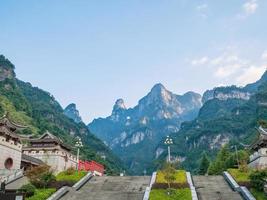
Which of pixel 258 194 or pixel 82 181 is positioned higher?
pixel 82 181

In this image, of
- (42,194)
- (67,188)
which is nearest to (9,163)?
(67,188)

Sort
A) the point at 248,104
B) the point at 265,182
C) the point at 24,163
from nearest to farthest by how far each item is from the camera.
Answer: the point at 265,182, the point at 24,163, the point at 248,104

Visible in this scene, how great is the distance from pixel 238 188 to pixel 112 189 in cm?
1071

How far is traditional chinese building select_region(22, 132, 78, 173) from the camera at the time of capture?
52.6m

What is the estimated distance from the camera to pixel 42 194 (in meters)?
32.8

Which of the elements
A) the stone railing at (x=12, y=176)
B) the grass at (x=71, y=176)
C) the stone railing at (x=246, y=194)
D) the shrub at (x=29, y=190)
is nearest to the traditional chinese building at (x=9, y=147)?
the stone railing at (x=12, y=176)

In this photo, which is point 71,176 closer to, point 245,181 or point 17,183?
point 17,183

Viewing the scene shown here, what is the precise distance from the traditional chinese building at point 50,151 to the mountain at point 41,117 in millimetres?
57335

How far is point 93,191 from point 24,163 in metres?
17.2

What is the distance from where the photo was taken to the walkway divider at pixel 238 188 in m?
30.8

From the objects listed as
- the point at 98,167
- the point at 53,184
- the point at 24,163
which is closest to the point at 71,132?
the point at 98,167

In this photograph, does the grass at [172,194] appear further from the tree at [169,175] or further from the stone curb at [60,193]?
the stone curb at [60,193]

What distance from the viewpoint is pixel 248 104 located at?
591 feet

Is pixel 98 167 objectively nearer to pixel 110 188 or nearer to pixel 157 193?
pixel 110 188
